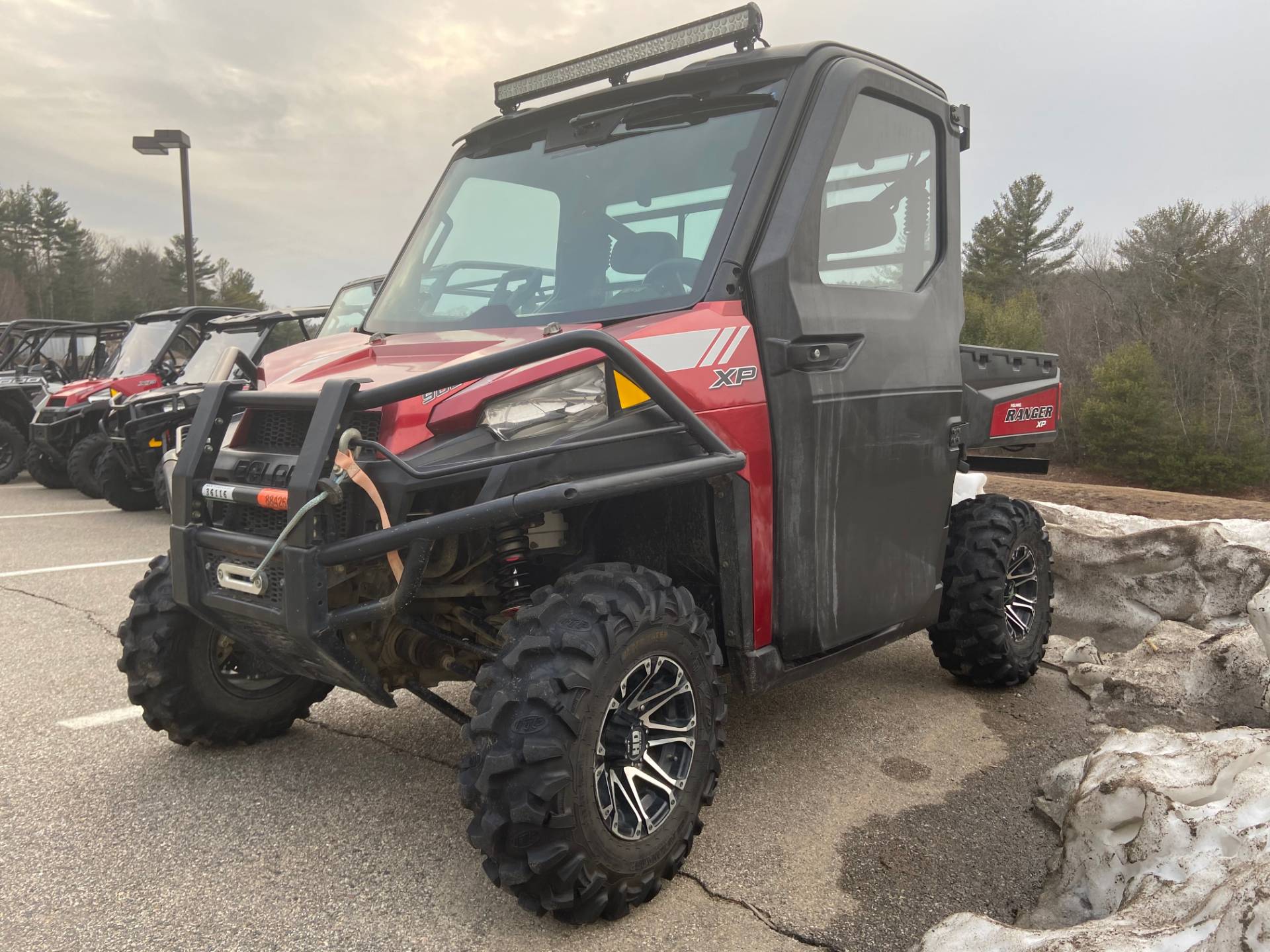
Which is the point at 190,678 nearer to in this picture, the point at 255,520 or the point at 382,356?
the point at 255,520

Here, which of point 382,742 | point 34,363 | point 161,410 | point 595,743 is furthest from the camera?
point 34,363

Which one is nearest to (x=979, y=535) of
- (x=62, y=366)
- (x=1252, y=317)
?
(x=62, y=366)

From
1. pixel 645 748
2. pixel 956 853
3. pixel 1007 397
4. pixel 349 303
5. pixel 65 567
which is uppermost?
pixel 349 303

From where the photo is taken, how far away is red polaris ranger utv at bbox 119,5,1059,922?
2.37m

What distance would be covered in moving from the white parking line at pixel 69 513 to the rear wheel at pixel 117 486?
24 cm

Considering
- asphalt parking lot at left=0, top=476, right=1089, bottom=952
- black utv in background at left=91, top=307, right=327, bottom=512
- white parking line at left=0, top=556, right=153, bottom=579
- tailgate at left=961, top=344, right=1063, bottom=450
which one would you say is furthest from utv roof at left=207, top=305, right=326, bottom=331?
tailgate at left=961, top=344, right=1063, bottom=450

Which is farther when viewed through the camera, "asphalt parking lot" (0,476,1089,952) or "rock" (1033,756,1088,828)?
"rock" (1033,756,1088,828)

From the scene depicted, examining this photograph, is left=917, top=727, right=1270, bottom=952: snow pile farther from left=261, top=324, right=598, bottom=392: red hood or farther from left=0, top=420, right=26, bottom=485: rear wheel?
left=0, top=420, right=26, bottom=485: rear wheel

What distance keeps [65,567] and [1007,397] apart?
6.26 metres

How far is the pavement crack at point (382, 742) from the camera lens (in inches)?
137

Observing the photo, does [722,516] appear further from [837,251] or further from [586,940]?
[586,940]

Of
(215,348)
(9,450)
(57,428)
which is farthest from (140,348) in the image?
(9,450)

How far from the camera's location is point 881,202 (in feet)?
11.3

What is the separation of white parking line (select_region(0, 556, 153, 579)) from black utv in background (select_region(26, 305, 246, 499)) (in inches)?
155
